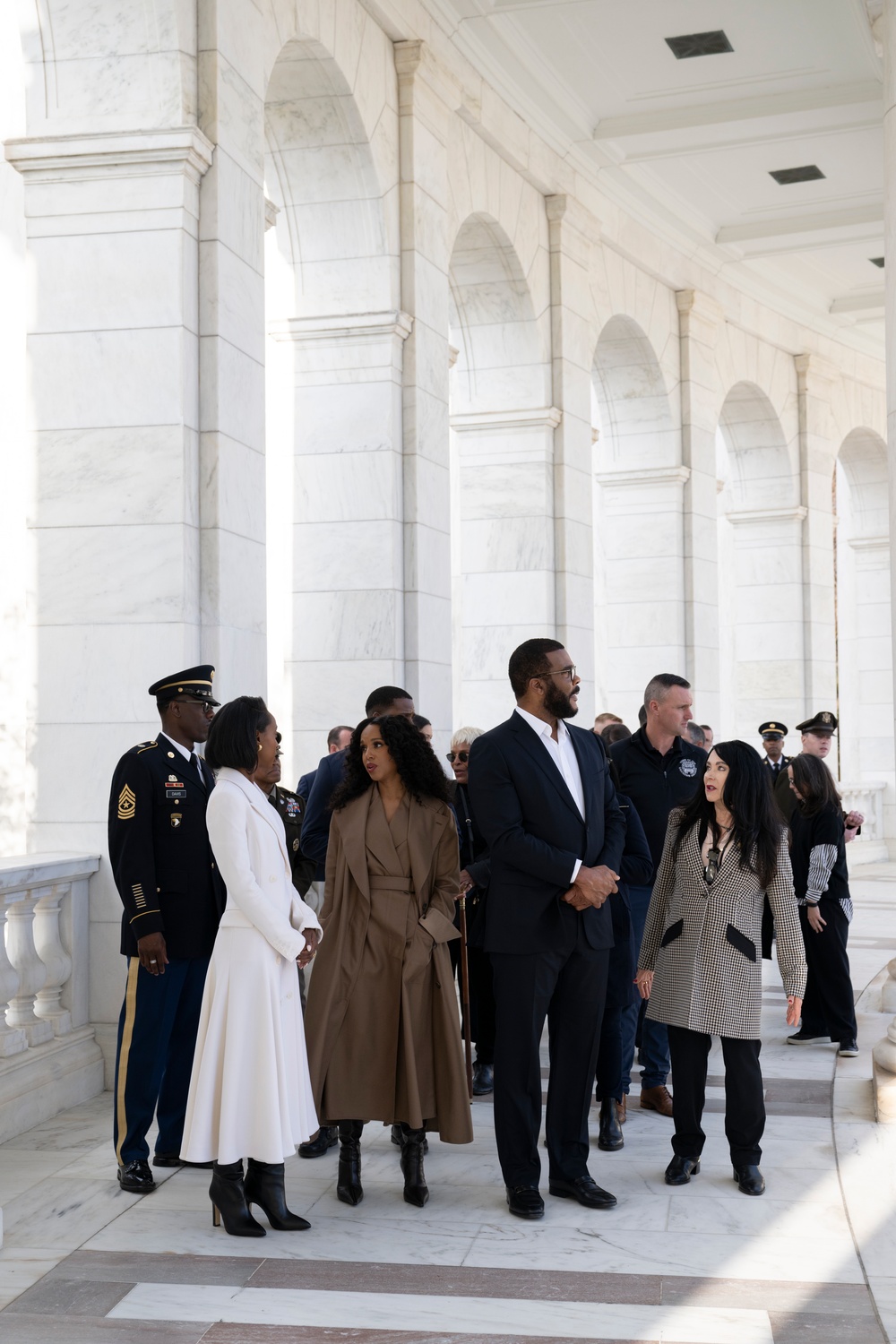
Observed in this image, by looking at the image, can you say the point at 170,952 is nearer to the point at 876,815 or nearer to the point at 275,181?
the point at 275,181

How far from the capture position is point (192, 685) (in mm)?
5094

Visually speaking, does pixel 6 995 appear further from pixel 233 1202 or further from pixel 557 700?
pixel 557 700

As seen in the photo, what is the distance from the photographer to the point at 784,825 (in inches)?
194

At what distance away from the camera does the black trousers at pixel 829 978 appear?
23.4 ft

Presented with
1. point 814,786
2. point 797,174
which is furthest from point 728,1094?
point 797,174

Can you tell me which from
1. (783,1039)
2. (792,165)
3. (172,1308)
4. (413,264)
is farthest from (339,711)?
(792,165)

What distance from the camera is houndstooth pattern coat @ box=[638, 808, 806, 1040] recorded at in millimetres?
4750

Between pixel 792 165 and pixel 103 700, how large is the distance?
10168 millimetres

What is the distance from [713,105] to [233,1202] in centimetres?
1072

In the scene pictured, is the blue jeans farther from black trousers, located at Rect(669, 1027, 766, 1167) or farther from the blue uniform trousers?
the blue uniform trousers

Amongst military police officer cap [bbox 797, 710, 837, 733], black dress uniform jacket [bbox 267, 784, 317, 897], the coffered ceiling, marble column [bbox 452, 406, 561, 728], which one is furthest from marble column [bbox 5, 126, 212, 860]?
marble column [bbox 452, 406, 561, 728]

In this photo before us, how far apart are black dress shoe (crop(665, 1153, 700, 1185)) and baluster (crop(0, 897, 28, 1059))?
103 inches

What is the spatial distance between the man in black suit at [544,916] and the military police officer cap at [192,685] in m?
1.05

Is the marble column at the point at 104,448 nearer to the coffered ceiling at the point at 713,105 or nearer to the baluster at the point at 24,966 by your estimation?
the baluster at the point at 24,966
